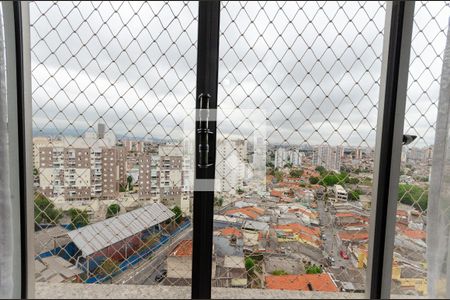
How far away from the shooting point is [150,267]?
1351 mm

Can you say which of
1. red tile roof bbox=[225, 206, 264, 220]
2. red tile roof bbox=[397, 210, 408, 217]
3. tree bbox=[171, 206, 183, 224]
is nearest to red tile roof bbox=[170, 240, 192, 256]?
tree bbox=[171, 206, 183, 224]

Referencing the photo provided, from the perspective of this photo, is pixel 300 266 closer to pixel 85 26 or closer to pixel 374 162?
pixel 374 162

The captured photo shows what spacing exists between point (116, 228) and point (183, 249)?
330 mm

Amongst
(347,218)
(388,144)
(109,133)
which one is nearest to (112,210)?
(109,133)

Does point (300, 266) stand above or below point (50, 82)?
below

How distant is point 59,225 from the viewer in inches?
52.0

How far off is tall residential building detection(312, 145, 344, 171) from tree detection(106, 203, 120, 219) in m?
0.93

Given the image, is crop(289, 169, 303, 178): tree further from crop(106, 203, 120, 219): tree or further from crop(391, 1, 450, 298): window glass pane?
crop(106, 203, 120, 219): tree

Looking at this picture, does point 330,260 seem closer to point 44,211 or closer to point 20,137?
point 44,211

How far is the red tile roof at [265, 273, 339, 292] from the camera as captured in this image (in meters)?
1.34

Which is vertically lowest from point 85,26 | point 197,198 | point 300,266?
point 300,266

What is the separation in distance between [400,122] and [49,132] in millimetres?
1570

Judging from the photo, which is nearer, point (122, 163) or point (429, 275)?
point (429, 275)

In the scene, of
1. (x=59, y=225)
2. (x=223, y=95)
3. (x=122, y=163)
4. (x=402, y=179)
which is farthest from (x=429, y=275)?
(x=59, y=225)
